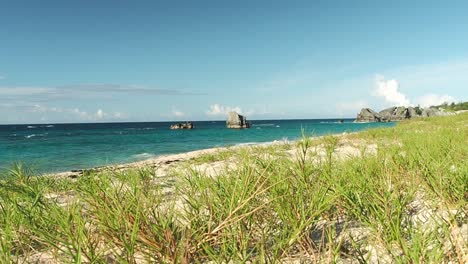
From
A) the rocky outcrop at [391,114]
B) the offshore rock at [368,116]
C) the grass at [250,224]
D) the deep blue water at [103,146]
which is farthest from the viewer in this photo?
the offshore rock at [368,116]

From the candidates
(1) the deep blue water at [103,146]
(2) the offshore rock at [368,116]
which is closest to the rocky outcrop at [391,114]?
(2) the offshore rock at [368,116]

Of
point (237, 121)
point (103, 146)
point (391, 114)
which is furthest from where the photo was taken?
point (391, 114)

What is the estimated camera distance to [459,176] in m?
2.29

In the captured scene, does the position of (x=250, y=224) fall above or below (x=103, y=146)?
above

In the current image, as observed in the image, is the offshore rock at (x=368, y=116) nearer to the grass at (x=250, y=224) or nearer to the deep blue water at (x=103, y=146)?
the deep blue water at (x=103, y=146)

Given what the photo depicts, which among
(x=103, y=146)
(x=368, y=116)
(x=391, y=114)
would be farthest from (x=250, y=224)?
(x=368, y=116)

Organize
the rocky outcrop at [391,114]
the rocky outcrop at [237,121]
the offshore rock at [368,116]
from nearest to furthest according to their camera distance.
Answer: the rocky outcrop at [237,121] → the rocky outcrop at [391,114] → the offshore rock at [368,116]

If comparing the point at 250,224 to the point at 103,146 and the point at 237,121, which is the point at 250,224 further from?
the point at 237,121

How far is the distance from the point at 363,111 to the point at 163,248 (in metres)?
118

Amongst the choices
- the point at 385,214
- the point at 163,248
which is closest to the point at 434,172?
the point at 385,214

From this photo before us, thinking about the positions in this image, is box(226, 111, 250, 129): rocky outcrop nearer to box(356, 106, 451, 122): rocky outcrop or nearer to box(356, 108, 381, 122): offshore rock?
box(356, 108, 381, 122): offshore rock

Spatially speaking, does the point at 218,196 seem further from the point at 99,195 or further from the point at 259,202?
the point at 99,195

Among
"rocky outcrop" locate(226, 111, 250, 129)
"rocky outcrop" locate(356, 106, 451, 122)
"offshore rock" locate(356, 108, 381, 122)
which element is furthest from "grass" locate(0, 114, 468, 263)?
"offshore rock" locate(356, 108, 381, 122)

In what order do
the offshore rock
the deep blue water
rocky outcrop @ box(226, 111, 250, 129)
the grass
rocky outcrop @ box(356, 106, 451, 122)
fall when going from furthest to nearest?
the offshore rock
rocky outcrop @ box(356, 106, 451, 122)
rocky outcrop @ box(226, 111, 250, 129)
the deep blue water
the grass
